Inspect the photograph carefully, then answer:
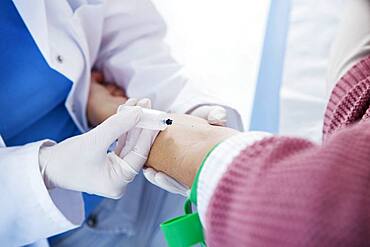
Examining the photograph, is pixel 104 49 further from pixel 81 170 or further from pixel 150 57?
pixel 81 170

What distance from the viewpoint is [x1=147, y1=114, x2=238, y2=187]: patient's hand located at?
0.54m

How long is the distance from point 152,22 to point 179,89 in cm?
15

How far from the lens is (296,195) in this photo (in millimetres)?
364

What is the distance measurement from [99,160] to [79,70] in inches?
9.3

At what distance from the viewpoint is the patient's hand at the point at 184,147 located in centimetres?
54

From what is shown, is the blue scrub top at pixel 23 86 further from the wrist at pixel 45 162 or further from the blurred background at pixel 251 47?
the blurred background at pixel 251 47

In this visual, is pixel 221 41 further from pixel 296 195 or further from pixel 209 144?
pixel 296 195

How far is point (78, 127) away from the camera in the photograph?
81 cm

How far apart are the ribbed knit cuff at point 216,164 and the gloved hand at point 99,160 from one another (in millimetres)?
144

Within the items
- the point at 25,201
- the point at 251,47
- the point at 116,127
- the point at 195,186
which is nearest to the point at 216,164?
the point at 195,186

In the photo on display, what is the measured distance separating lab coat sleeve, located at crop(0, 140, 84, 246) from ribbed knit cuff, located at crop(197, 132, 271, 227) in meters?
0.23

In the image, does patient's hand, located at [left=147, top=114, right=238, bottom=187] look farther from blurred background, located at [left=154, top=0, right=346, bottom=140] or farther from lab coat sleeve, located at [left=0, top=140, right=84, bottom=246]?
blurred background, located at [left=154, top=0, right=346, bottom=140]

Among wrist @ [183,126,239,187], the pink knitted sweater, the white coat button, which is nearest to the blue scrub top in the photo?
the white coat button

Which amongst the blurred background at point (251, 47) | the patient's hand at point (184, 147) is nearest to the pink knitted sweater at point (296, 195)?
the patient's hand at point (184, 147)
